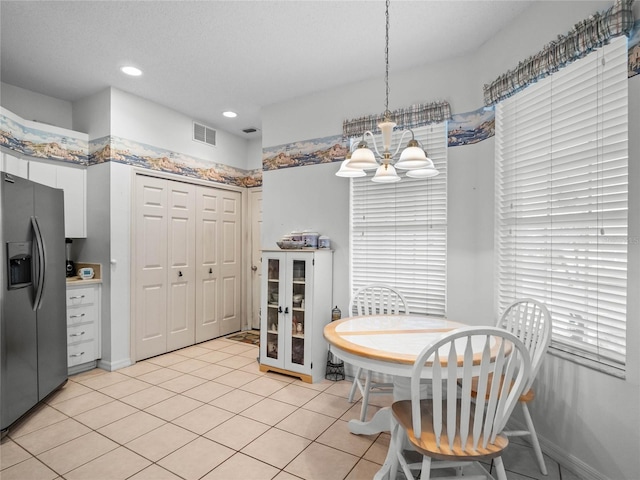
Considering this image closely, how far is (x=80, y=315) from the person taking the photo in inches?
135

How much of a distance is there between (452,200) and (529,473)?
191cm

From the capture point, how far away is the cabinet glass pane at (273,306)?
11.5 ft

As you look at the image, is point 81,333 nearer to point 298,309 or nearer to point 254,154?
point 298,309

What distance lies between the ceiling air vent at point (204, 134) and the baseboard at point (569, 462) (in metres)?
4.45

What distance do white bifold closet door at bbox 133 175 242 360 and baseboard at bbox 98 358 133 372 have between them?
0.43 ft

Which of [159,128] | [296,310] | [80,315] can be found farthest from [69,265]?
[296,310]

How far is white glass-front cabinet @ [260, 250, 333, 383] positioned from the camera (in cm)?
329

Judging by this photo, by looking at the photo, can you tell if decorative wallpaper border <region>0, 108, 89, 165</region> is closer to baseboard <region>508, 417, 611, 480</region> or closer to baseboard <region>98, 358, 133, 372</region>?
baseboard <region>98, 358, 133, 372</region>

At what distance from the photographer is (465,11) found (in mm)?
2395

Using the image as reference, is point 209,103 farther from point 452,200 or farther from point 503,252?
point 503,252

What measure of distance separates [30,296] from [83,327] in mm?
985

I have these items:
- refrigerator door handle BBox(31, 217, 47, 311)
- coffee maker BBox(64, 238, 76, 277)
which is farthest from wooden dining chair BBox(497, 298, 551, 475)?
coffee maker BBox(64, 238, 76, 277)

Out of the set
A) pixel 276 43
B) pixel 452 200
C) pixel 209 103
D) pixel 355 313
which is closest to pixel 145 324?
pixel 355 313

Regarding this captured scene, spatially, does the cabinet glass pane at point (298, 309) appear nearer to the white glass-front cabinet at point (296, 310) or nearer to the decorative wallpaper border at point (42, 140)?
the white glass-front cabinet at point (296, 310)
